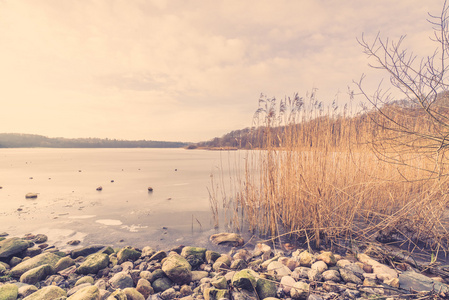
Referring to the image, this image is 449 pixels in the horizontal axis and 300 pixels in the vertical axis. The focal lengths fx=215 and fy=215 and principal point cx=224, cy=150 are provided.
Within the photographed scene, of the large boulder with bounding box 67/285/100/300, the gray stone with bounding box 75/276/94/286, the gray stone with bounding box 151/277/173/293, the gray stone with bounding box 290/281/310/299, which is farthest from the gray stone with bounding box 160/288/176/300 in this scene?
the gray stone with bounding box 290/281/310/299

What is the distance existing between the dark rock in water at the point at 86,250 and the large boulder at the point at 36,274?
57cm

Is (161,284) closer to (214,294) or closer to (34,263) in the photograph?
(214,294)

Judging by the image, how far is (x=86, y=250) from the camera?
345 cm

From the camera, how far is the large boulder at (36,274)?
260cm

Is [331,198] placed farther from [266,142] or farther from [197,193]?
[197,193]

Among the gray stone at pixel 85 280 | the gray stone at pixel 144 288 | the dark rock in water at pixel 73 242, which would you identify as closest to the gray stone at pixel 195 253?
the gray stone at pixel 144 288

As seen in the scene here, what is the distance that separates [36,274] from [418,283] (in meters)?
4.50

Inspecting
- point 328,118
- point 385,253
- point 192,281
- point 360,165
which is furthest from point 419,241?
point 192,281

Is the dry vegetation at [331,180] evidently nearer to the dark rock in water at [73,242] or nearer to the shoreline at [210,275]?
the shoreline at [210,275]

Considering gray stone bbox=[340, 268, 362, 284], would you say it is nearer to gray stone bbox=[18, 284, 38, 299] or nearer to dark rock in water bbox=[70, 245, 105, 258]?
gray stone bbox=[18, 284, 38, 299]

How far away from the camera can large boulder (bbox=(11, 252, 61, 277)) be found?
9.13 ft

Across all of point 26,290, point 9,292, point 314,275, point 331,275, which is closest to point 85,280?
point 26,290

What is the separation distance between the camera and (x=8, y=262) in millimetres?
3199

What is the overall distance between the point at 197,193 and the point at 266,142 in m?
4.39
